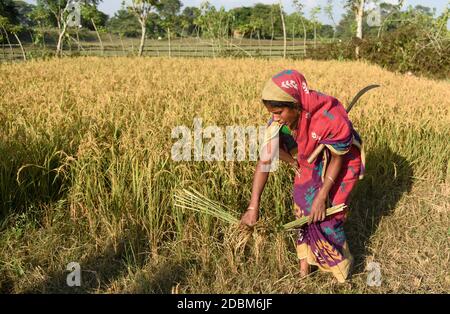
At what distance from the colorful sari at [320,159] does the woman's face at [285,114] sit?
0.03 metres

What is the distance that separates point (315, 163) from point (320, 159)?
3 cm

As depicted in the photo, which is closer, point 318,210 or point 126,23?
point 318,210

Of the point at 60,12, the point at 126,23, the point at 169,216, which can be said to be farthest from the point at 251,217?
the point at 126,23

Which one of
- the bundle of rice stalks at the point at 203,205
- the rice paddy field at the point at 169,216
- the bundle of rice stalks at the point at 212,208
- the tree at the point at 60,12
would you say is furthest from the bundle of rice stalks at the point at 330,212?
the tree at the point at 60,12

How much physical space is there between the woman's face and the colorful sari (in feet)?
0.11

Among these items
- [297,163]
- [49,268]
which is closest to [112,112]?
[49,268]

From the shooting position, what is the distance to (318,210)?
1.75 metres

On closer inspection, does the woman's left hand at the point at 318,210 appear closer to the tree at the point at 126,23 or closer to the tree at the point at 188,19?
the tree at the point at 188,19

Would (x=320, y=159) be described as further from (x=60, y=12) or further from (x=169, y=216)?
(x=60, y=12)

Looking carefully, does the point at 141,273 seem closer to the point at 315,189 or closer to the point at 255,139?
the point at 315,189

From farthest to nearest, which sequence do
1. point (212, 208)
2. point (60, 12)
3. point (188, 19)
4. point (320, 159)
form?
point (188, 19) < point (60, 12) < point (212, 208) < point (320, 159)

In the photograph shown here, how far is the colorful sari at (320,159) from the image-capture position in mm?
1621

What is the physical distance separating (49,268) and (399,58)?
11.5 meters

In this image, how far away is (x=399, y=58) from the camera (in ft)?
36.9
